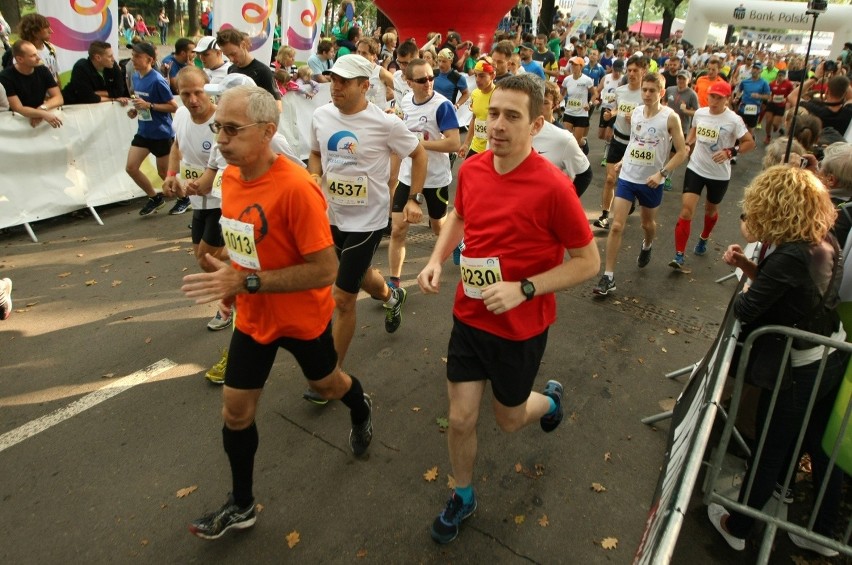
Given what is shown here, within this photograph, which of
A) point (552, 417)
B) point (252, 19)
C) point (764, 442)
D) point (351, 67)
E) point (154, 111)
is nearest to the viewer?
point (764, 442)

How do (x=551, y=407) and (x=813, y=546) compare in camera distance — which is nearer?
(x=813, y=546)

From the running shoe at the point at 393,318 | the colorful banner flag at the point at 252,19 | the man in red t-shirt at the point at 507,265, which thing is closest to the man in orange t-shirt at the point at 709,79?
the colorful banner flag at the point at 252,19

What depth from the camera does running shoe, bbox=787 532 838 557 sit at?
295 cm

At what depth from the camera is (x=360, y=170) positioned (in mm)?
4098

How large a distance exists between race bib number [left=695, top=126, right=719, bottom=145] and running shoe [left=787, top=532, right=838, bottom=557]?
15.4 feet

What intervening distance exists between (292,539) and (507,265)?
5.66 feet

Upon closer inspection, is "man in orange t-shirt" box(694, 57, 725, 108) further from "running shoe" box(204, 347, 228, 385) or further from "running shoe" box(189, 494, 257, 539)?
"running shoe" box(189, 494, 257, 539)

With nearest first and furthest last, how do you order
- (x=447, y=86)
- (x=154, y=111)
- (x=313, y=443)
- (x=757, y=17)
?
(x=313, y=443) < (x=154, y=111) < (x=447, y=86) < (x=757, y=17)

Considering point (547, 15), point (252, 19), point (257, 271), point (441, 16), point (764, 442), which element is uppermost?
point (547, 15)

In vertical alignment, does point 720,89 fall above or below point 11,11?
below

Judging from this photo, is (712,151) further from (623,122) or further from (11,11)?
(11,11)

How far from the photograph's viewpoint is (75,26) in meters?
8.02

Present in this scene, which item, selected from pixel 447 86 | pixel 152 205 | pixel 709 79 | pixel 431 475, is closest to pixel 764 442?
pixel 431 475

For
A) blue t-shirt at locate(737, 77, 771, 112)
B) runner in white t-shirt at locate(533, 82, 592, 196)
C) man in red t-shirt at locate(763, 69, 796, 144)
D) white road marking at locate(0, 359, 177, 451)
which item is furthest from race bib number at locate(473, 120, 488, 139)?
man in red t-shirt at locate(763, 69, 796, 144)
